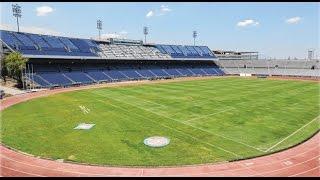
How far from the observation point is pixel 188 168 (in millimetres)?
21016

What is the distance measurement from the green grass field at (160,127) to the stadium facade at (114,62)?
79.5 ft

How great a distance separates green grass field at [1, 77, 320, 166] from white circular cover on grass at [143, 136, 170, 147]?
1.89 feet

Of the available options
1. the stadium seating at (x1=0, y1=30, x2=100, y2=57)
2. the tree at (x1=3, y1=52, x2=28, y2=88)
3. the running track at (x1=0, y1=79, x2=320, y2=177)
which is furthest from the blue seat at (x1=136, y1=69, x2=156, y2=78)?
the running track at (x1=0, y1=79, x2=320, y2=177)

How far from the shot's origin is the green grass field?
78.0 feet

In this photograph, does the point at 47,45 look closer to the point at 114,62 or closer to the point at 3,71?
the point at 3,71

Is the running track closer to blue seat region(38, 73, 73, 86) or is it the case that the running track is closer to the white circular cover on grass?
the white circular cover on grass

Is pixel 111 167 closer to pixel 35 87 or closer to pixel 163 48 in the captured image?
pixel 35 87

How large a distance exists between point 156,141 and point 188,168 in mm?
6032

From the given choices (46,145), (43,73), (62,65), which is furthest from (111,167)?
(62,65)

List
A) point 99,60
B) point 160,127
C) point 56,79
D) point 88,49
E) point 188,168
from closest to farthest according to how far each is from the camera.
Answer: point 188,168, point 160,127, point 56,79, point 88,49, point 99,60

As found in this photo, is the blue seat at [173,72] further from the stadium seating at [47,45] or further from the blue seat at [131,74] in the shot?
the stadium seating at [47,45]

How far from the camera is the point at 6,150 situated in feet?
80.6

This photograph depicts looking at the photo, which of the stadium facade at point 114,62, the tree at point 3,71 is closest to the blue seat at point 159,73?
the stadium facade at point 114,62

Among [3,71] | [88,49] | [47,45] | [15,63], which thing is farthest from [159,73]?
[15,63]
